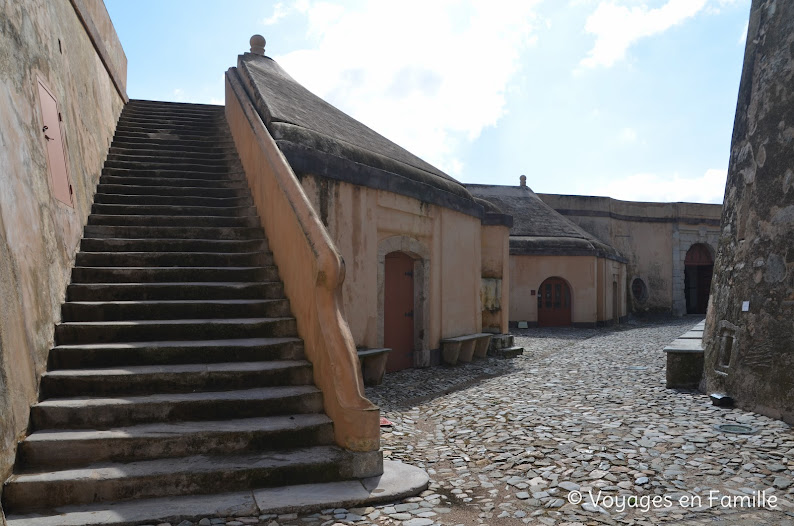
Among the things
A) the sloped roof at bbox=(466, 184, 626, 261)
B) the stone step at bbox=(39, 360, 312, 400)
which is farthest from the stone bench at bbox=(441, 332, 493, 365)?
the sloped roof at bbox=(466, 184, 626, 261)

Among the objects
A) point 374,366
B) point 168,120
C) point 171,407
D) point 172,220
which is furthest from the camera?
point 168,120

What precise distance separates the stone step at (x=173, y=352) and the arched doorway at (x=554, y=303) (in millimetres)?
18234

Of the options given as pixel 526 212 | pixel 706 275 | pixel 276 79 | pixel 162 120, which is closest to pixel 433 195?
pixel 276 79

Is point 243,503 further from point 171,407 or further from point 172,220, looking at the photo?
point 172,220

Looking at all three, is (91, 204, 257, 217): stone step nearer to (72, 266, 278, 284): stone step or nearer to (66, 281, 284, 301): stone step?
(72, 266, 278, 284): stone step

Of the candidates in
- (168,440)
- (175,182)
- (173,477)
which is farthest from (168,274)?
(173,477)

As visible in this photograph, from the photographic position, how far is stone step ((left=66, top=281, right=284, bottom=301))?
5701mm

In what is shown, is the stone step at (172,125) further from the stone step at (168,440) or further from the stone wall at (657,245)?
the stone wall at (657,245)

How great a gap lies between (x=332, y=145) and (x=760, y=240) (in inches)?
222

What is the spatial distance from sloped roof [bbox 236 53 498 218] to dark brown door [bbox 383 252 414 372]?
1248 mm

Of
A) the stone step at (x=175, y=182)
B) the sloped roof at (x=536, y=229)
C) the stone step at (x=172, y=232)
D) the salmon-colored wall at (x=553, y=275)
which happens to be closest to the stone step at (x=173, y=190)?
the stone step at (x=175, y=182)

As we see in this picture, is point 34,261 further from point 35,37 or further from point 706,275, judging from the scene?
point 706,275

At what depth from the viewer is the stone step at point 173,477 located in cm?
372

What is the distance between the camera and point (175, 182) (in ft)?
27.6
